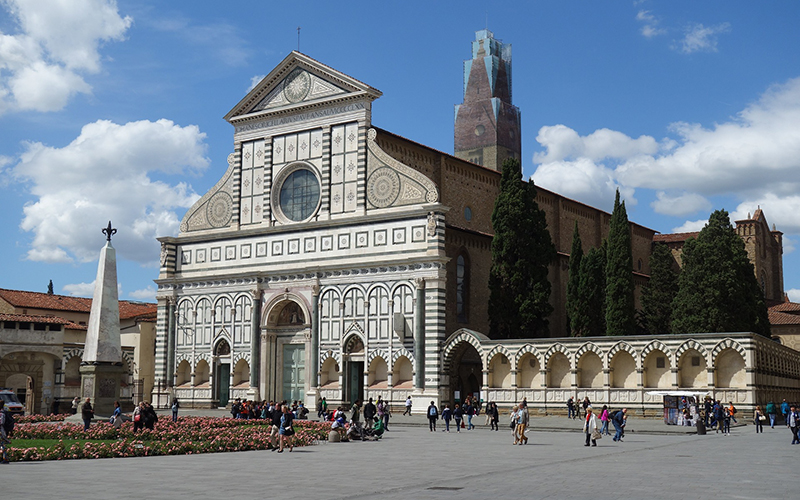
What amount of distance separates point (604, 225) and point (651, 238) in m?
7.61

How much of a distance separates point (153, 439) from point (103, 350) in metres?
6.41

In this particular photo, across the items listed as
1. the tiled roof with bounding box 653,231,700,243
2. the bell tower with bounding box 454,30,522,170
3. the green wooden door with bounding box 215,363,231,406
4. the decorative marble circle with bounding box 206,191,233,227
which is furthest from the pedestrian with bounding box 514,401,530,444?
the bell tower with bounding box 454,30,522,170

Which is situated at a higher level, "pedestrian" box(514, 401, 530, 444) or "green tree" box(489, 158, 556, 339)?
"green tree" box(489, 158, 556, 339)

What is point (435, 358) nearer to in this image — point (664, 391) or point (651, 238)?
point (664, 391)

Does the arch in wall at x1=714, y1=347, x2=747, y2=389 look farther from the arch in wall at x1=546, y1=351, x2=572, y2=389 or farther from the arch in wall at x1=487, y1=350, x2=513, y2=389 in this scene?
the arch in wall at x1=487, y1=350, x2=513, y2=389

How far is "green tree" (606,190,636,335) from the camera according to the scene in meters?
44.0

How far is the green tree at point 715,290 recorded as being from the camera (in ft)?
149

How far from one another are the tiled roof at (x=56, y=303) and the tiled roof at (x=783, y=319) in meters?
43.2

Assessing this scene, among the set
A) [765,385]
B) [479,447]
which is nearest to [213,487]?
[479,447]

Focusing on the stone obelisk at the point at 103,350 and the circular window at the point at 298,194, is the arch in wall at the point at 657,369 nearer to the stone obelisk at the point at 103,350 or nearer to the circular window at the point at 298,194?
the circular window at the point at 298,194

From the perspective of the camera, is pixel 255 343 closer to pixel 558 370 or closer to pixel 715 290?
pixel 558 370

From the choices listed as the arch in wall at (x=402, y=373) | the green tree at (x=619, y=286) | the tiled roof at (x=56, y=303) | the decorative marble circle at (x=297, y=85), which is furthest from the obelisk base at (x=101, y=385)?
the tiled roof at (x=56, y=303)

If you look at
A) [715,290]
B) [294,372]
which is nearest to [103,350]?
[294,372]

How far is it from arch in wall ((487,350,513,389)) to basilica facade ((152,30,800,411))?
0.24 ft
